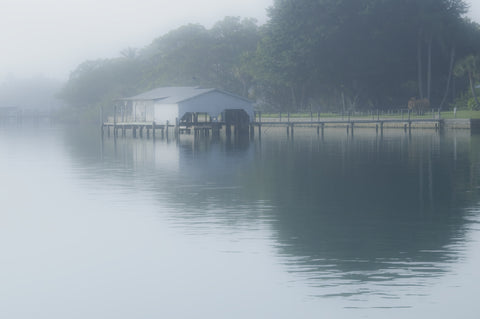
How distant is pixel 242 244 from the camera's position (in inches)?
691

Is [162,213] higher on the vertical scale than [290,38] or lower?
lower

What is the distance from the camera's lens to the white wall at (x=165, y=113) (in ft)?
278

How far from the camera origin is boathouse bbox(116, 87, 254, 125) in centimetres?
8400

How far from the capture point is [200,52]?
134125mm

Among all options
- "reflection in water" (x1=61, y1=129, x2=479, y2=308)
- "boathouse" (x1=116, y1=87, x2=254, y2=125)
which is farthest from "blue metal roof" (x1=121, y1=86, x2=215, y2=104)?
"reflection in water" (x1=61, y1=129, x2=479, y2=308)

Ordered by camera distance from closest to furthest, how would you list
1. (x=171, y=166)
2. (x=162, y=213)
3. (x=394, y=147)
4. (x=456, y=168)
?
(x=162, y=213), (x=456, y=168), (x=171, y=166), (x=394, y=147)

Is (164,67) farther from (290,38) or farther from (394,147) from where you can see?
(394,147)

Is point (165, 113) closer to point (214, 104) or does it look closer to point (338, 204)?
point (214, 104)

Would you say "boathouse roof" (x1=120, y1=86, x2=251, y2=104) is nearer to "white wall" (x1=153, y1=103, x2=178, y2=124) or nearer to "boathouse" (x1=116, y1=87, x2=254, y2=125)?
"boathouse" (x1=116, y1=87, x2=254, y2=125)

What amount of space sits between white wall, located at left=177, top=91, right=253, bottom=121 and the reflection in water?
3506 centimetres

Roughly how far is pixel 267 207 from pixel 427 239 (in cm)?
662

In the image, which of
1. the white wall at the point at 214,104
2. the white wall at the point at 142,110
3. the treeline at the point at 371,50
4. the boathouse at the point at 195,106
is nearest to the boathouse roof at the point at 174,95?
the boathouse at the point at 195,106

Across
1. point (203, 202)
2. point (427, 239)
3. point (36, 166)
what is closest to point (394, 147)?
point (36, 166)

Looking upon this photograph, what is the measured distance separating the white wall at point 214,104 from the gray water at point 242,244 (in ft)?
159
